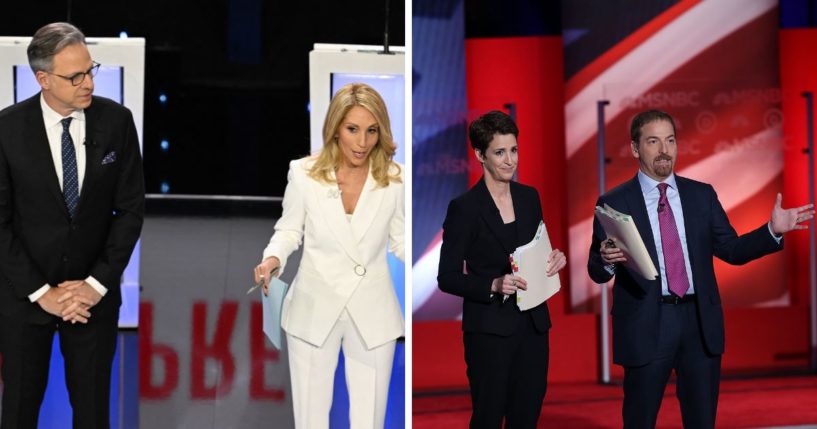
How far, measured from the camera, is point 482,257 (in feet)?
15.4

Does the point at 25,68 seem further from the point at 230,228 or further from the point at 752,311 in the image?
the point at 752,311

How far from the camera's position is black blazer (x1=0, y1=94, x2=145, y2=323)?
4449mm

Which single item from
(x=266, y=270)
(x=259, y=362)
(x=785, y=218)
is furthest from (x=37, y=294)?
(x=785, y=218)

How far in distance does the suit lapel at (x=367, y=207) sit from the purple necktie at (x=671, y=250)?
1184 mm

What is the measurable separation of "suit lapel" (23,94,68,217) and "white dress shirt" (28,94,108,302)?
2cm

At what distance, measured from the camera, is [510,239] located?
4.68m

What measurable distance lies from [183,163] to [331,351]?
3.20m

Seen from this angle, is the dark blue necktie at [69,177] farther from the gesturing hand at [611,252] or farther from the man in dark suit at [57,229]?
the gesturing hand at [611,252]

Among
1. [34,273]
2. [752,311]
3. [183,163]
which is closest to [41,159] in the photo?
[34,273]

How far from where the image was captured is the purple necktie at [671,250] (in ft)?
15.4

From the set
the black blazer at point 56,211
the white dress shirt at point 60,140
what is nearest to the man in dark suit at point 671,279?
the black blazer at point 56,211

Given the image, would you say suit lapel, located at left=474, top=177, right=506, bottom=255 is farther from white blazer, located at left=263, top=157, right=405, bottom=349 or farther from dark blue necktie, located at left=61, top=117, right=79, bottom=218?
dark blue necktie, located at left=61, top=117, right=79, bottom=218

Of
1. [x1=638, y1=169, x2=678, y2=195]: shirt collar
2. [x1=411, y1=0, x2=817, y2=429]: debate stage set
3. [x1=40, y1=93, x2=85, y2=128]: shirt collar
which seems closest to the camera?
[x1=40, y1=93, x2=85, y2=128]: shirt collar

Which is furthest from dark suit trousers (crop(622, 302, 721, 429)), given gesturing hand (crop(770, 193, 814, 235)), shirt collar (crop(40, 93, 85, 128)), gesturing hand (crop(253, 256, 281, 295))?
shirt collar (crop(40, 93, 85, 128))
